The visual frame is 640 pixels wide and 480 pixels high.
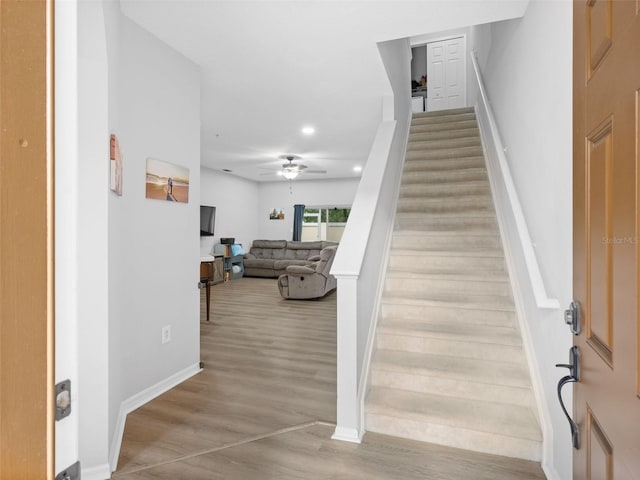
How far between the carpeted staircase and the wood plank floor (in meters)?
0.13

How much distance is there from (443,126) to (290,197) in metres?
6.02

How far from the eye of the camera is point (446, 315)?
2.74 m

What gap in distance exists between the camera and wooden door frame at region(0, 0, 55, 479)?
1.31ft

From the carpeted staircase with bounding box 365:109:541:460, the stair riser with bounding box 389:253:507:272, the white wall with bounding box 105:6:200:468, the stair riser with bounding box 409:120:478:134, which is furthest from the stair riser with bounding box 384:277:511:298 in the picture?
the stair riser with bounding box 409:120:478:134

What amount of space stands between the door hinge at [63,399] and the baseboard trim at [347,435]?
192 centimetres

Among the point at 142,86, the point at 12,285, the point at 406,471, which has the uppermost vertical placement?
the point at 142,86

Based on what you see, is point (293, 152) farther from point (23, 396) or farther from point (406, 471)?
point (23, 396)

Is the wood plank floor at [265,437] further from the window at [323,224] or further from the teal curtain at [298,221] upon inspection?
the window at [323,224]

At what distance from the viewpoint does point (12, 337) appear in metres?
0.41

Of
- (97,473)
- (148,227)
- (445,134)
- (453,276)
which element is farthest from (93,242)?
(445,134)

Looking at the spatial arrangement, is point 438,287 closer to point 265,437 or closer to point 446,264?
point 446,264

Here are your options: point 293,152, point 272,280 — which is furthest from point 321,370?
point 272,280

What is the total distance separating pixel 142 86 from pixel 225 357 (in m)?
2.46

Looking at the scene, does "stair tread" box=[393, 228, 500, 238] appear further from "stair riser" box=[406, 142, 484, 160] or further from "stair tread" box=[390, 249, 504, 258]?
"stair riser" box=[406, 142, 484, 160]
